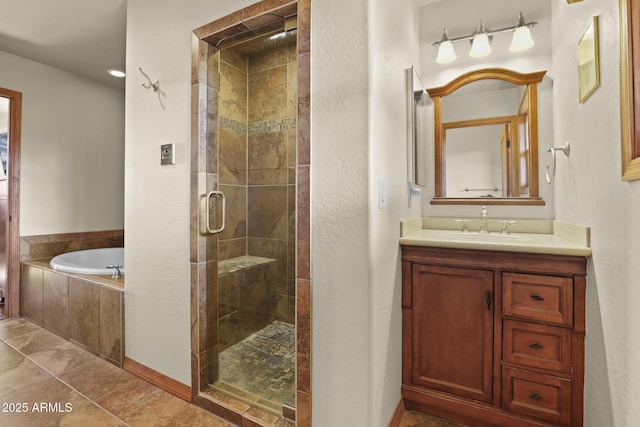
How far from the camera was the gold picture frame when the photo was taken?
4.14 feet

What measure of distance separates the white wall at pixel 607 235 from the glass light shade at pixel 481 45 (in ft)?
1.72

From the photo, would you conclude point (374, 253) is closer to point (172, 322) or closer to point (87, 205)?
point (172, 322)

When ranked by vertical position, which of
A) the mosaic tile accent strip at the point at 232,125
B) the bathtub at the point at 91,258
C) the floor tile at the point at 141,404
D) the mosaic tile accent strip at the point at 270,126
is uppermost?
the mosaic tile accent strip at the point at 270,126

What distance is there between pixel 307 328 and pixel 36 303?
2.92 metres

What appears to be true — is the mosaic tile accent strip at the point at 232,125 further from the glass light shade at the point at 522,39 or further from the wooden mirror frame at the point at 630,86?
the glass light shade at the point at 522,39

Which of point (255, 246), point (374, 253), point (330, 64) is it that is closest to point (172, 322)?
point (255, 246)

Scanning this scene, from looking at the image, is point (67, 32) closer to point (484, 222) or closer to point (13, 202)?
point (13, 202)

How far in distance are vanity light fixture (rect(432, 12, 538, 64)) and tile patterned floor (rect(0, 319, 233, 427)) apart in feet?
8.96

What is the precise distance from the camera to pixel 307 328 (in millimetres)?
1397

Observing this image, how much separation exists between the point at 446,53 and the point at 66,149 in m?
→ 3.86

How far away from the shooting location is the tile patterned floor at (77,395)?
1614 mm

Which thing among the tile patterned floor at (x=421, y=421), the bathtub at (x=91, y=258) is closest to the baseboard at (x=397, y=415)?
the tile patterned floor at (x=421, y=421)

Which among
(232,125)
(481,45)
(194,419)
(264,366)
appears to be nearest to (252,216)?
(232,125)

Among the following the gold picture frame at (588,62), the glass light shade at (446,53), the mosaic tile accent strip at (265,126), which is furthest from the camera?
the mosaic tile accent strip at (265,126)
